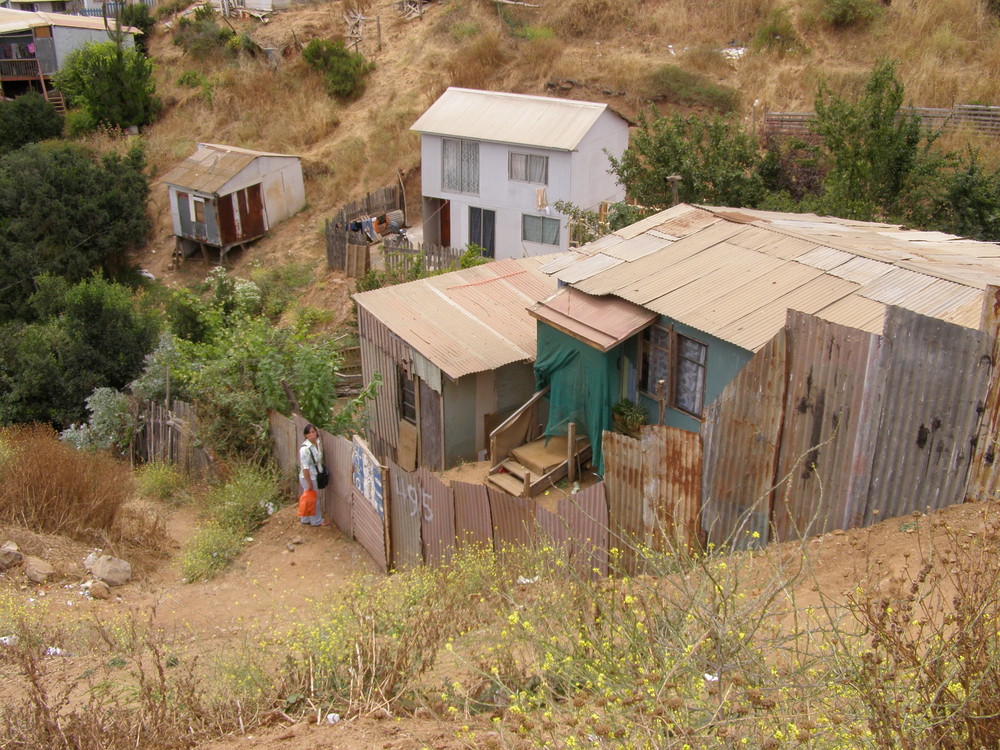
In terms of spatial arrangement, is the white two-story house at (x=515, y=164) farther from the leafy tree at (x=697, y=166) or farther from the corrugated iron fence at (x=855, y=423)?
the corrugated iron fence at (x=855, y=423)

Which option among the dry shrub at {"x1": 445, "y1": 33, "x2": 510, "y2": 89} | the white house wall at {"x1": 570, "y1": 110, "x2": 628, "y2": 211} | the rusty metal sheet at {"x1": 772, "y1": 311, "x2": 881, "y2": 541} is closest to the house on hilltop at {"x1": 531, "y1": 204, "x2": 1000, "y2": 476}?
the rusty metal sheet at {"x1": 772, "y1": 311, "x2": 881, "y2": 541}

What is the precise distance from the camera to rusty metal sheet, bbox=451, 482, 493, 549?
719cm

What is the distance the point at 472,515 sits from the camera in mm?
7348

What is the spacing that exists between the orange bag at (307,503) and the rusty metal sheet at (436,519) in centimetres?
172

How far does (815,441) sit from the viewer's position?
589 centimetres

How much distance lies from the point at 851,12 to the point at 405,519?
25.2 metres

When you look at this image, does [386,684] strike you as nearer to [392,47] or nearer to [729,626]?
[729,626]

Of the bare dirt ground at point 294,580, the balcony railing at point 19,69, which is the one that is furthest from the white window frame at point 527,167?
the balcony railing at point 19,69

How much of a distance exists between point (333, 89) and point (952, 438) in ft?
100.0

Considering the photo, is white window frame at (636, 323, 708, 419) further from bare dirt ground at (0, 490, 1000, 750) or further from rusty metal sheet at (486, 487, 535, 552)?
bare dirt ground at (0, 490, 1000, 750)

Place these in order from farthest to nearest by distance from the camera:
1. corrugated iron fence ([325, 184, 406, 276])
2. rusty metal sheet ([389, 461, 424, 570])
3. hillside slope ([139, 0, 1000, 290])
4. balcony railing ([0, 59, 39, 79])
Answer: balcony railing ([0, 59, 39, 79]) → hillside slope ([139, 0, 1000, 290]) → corrugated iron fence ([325, 184, 406, 276]) → rusty metal sheet ([389, 461, 424, 570])

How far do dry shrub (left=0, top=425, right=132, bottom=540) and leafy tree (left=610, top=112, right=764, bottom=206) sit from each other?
1126cm

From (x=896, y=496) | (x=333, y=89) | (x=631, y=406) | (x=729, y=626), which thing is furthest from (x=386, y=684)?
(x=333, y=89)

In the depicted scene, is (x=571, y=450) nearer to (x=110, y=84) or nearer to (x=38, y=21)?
(x=110, y=84)
